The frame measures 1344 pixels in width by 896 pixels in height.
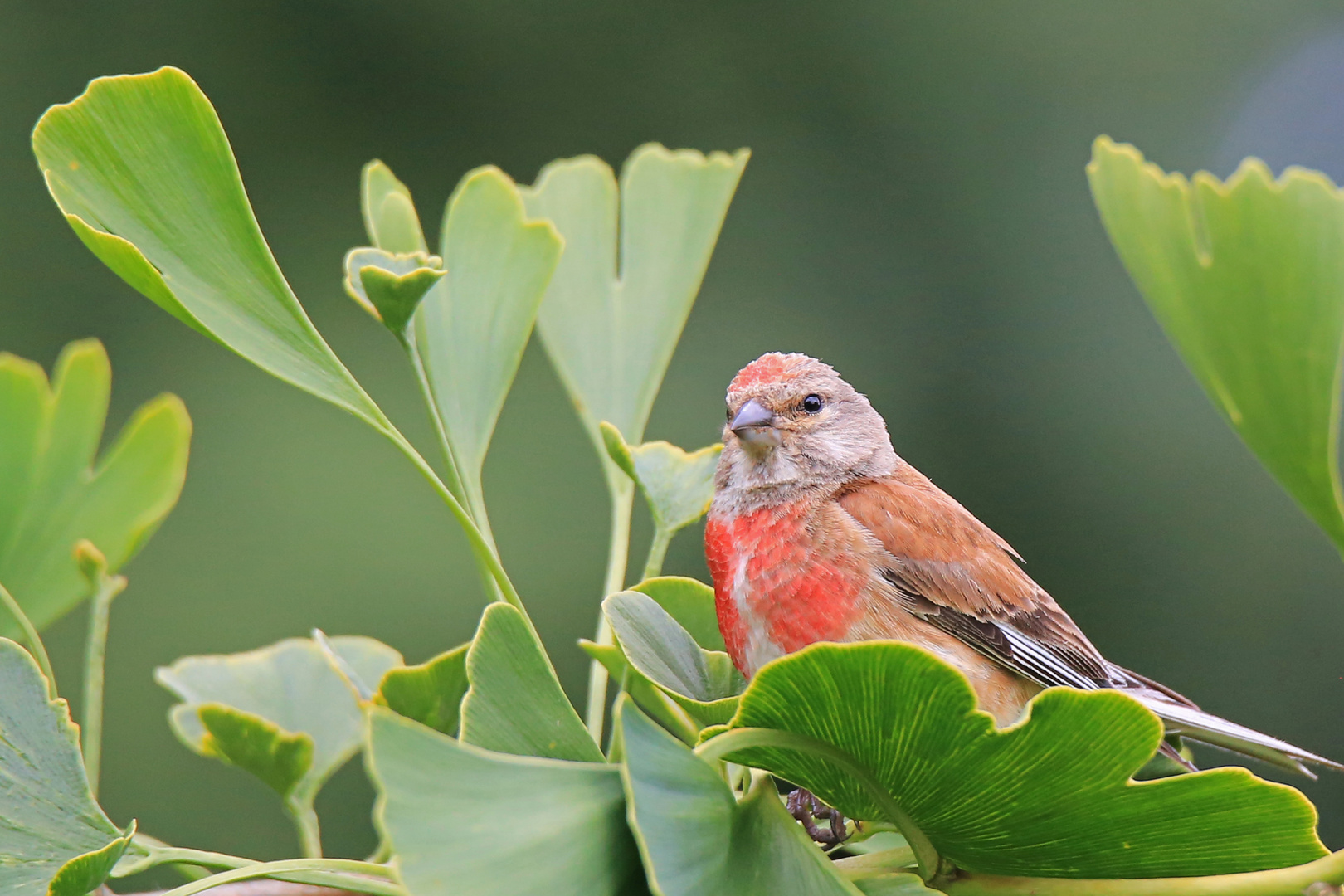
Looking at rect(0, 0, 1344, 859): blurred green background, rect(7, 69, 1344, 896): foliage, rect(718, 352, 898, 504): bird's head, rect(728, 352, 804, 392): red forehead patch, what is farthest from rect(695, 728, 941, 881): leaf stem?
rect(0, 0, 1344, 859): blurred green background

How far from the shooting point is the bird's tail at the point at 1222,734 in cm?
84

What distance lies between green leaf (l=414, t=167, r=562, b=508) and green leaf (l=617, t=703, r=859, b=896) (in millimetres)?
401

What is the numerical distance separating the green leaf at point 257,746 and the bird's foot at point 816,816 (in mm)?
373

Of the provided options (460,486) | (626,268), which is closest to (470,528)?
(460,486)

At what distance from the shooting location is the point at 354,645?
40.5 inches

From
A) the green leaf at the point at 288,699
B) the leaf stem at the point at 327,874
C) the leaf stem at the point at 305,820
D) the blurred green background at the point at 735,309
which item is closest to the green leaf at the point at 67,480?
the green leaf at the point at 288,699

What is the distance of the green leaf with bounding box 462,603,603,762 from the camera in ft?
1.89

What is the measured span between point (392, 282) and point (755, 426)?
1.98 ft

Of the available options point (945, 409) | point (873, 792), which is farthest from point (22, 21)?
point (873, 792)

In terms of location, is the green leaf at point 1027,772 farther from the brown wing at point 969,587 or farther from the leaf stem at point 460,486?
the brown wing at point 969,587

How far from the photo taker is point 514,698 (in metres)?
0.59

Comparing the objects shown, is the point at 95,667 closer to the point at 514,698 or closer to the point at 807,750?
the point at 514,698

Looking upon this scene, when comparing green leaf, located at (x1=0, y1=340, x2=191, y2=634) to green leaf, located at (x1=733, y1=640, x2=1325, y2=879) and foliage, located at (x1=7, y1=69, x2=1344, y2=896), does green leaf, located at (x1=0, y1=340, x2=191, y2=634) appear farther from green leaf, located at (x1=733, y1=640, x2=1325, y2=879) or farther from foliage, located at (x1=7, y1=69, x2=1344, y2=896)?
green leaf, located at (x1=733, y1=640, x2=1325, y2=879)

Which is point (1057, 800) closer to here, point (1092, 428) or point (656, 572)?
point (656, 572)
